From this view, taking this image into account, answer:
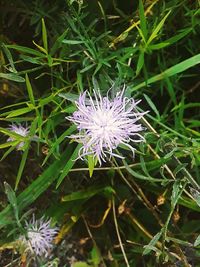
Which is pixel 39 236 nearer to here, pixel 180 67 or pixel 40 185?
pixel 40 185

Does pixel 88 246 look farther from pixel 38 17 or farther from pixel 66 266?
pixel 38 17

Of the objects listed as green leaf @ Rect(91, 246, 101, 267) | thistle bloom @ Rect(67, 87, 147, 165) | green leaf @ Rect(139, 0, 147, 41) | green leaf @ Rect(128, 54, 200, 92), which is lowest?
green leaf @ Rect(91, 246, 101, 267)

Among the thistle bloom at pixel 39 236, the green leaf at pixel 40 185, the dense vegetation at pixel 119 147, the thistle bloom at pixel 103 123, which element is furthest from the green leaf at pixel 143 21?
the thistle bloom at pixel 39 236

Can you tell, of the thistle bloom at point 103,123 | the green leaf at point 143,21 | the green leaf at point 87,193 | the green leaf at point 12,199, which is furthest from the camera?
the green leaf at point 87,193

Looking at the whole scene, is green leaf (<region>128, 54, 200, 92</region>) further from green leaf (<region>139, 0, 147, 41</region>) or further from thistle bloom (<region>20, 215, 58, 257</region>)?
thistle bloom (<region>20, 215, 58, 257</region>)

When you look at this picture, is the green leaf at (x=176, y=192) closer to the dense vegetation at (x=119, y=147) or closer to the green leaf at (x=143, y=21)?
the dense vegetation at (x=119, y=147)

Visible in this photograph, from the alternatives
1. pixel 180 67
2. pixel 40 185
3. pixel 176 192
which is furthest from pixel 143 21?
pixel 40 185

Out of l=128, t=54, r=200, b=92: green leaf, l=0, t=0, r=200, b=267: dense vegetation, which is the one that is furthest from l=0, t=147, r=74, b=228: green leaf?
l=128, t=54, r=200, b=92: green leaf
